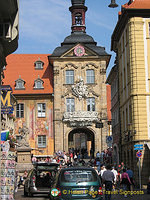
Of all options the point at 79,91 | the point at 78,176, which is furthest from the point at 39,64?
the point at 78,176

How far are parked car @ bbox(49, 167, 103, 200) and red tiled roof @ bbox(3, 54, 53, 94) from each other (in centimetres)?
4068

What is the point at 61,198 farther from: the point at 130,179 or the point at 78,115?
the point at 78,115

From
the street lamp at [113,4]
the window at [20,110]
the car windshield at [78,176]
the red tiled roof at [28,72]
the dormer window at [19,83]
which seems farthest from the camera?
the dormer window at [19,83]

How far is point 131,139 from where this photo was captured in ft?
102

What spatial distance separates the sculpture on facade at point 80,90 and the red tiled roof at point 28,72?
3.01 metres

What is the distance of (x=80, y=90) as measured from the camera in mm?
54531

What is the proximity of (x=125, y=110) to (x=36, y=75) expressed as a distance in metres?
25.3

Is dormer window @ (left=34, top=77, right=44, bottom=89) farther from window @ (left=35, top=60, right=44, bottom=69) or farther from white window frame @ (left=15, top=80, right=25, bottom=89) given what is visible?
window @ (left=35, top=60, right=44, bottom=69)

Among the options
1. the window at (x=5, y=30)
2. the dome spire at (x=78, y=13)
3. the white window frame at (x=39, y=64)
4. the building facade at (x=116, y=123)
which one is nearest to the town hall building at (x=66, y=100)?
the white window frame at (x=39, y=64)

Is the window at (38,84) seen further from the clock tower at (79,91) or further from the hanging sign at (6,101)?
the hanging sign at (6,101)

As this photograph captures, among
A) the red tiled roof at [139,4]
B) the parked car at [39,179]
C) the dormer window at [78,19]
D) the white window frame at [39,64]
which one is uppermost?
the dormer window at [78,19]

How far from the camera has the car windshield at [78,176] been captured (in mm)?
14547

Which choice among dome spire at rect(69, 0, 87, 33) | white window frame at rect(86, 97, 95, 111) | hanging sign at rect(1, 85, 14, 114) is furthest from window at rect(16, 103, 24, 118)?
hanging sign at rect(1, 85, 14, 114)

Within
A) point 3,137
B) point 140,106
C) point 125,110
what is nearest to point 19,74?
point 125,110
